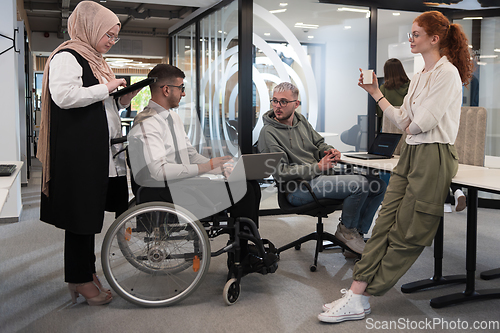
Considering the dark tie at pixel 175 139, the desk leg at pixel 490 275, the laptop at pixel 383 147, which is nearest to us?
the dark tie at pixel 175 139

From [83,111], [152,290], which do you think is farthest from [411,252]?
[83,111]

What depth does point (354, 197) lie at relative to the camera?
2936mm

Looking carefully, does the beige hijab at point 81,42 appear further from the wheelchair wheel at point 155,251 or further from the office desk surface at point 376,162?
the office desk surface at point 376,162

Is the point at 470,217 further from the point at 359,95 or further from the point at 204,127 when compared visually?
the point at 204,127

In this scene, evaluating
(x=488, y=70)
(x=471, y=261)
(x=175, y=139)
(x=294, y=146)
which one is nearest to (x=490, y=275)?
(x=471, y=261)

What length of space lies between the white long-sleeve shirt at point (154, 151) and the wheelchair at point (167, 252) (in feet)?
0.41

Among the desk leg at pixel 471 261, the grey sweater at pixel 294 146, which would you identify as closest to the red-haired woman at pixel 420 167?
the desk leg at pixel 471 261

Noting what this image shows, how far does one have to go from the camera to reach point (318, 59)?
4.49 m

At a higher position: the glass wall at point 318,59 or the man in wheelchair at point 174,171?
the glass wall at point 318,59

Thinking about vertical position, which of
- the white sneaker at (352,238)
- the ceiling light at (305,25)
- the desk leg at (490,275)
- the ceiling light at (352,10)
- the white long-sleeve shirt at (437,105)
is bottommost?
the desk leg at (490,275)

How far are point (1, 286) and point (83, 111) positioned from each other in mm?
1261

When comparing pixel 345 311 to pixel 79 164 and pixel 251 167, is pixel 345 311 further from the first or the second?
pixel 79 164

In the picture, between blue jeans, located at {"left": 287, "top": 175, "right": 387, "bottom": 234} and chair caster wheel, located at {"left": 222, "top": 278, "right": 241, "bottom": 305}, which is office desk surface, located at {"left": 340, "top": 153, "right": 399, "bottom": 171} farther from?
chair caster wheel, located at {"left": 222, "top": 278, "right": 241, "bottom": 305}

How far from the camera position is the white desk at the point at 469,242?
209cm
